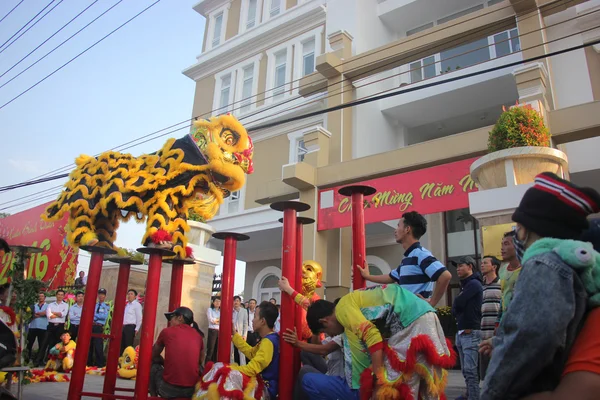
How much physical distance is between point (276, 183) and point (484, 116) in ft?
21.6

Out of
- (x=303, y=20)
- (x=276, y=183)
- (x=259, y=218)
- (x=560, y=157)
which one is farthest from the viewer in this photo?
(x=303, y=20)

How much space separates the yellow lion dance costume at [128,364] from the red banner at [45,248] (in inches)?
231

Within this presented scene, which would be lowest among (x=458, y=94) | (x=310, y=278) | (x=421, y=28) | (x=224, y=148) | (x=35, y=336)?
(x=35, y=336)

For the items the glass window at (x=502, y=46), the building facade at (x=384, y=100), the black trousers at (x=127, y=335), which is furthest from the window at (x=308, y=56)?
the black trousers at (x=127, y=335)

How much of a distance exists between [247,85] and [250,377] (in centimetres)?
1493

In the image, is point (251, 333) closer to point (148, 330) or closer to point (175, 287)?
point (175, 287)

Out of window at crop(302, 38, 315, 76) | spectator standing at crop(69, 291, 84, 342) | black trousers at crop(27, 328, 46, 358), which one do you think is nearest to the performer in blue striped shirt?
spectator standing at crop(69, 291, 84, 342)

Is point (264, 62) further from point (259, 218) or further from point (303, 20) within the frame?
point (259, 218)

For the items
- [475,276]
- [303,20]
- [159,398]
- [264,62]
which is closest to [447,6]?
[303,20]

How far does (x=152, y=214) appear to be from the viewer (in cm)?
487

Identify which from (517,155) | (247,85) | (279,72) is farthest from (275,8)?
(517,155)

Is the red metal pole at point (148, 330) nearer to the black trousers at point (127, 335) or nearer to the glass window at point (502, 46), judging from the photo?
the black trousers at point (127, 335)

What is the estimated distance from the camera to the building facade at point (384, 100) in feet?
33.5

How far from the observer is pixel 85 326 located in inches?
192
